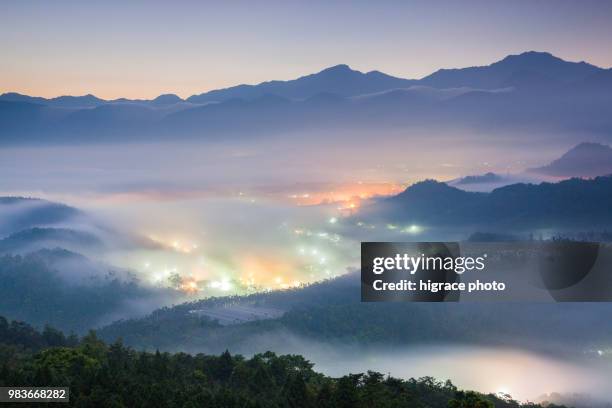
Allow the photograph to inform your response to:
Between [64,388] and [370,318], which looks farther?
[370,318]

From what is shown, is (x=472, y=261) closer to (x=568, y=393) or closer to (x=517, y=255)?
(x=568, y=393)

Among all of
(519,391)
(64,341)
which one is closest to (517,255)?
(519,391)

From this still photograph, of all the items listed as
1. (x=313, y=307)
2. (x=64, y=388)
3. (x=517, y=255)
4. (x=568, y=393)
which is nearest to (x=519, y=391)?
(x=568, y=393)

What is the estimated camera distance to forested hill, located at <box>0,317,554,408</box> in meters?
42.8

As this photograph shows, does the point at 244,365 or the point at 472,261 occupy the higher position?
the point at 472,261

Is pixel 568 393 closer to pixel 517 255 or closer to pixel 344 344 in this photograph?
pixel 517 255

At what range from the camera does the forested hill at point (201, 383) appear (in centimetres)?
4281

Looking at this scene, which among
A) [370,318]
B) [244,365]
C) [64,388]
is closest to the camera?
[64,388]

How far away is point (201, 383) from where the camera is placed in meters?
59.9

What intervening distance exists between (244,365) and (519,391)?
117m

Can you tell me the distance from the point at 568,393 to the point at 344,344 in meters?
59.4

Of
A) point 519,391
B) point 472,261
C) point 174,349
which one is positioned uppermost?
point 472,261

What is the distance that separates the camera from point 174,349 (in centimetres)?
16462

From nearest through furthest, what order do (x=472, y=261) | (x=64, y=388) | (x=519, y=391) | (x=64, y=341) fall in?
(x=472, y=261) → (x=64, y=388) → (x=64, y=341) → (x=519, y=391)
